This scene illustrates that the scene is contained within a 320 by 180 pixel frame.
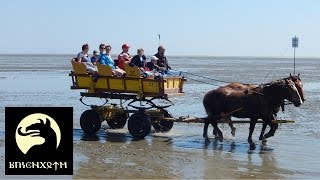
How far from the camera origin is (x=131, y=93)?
1630cm

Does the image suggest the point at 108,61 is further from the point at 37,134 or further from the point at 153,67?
the point at 37,134

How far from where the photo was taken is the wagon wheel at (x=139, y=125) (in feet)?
51.5

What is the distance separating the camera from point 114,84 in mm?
16312

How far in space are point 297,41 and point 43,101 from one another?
12.3m

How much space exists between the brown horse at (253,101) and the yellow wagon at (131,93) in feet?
3.82

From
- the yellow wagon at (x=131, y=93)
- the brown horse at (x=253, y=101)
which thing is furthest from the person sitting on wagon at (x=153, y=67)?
the brown horse at (x=253, y=101)

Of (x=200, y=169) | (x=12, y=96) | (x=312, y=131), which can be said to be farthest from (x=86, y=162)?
(x=12, y=96)

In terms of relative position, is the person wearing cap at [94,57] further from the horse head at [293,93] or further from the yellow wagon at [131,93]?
the horse head at [293,93]

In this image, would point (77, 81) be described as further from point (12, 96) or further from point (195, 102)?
point (12, 96)

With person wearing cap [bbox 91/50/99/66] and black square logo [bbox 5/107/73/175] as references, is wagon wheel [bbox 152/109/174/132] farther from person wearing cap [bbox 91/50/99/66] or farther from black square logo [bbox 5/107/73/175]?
black square logo [bbox 5/107/73/175]

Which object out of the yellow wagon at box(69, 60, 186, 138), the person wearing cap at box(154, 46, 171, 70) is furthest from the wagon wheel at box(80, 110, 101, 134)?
the person wearing cap at box(154, 46, 171, 70)

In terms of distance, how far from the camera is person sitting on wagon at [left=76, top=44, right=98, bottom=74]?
16.6 m

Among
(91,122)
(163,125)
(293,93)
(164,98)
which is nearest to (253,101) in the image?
(293,93)

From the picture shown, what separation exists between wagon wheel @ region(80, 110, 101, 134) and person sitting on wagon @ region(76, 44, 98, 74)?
Result: 3.77 ft
